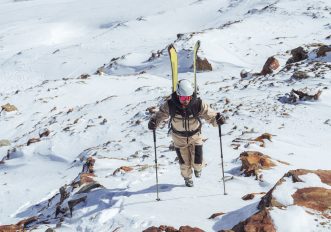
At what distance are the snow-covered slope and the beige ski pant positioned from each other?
43cm

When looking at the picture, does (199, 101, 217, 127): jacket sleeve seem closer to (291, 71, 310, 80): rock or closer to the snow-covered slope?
the snow-covered slope

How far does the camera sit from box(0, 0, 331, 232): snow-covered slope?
27.6ft

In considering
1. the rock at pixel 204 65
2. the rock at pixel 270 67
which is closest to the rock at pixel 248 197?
the rock at pixel 270 67

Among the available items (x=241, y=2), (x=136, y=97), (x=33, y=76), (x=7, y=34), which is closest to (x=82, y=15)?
(x=7, y=34)

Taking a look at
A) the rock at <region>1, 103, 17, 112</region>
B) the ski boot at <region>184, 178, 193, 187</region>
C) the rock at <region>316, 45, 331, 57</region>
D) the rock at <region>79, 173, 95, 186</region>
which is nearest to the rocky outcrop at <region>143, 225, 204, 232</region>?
the ski boot at <region>184, 178, 193, 187</region>

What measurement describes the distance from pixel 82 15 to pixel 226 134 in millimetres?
71549

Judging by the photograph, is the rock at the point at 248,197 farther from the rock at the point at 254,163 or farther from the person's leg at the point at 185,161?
the person's leg at the point at 185,161

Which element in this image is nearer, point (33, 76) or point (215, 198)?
point (215, 198)

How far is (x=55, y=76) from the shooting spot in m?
44.7

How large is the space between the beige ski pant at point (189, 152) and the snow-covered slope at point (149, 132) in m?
0.43

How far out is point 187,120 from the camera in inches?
337

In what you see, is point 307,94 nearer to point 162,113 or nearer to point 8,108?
point 162,113

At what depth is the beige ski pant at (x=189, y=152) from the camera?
352 inches

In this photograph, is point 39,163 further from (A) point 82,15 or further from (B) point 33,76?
(A) point 82,15
